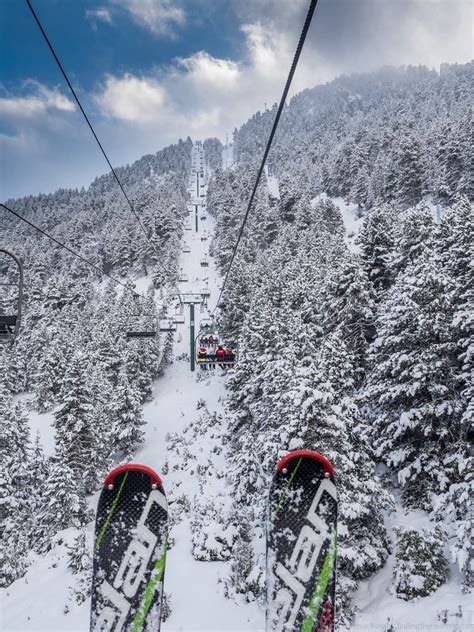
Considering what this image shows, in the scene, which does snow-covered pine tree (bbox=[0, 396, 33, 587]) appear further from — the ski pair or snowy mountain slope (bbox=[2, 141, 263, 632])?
the ski pair

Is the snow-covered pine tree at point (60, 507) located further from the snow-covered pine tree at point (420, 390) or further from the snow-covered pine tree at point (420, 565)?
the snow-covered pine tree at point (420, 565)

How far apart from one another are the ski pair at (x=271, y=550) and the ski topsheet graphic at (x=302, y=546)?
12mm

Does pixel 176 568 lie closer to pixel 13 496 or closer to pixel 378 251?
pixel 13 496

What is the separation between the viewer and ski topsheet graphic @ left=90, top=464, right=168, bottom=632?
224 inches

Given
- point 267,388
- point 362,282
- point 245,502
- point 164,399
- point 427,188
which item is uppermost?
point 427,188

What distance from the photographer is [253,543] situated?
16734 mm

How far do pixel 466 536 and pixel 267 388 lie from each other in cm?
965

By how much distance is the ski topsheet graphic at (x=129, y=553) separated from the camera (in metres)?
5.69

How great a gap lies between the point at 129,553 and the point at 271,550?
2.06 metres

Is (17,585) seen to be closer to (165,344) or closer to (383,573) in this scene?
(383,573)

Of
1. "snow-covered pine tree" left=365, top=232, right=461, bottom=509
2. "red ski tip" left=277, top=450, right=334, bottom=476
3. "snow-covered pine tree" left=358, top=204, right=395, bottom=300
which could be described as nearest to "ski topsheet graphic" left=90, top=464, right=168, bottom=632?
"red ski tip" left=277, top=450, right=334, bottom=476

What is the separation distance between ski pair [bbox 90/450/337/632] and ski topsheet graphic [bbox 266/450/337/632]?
0.5 inches

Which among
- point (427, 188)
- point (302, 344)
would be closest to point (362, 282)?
point (302, 344)

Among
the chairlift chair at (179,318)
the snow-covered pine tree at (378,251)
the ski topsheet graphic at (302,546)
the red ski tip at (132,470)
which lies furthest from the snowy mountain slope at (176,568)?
the chairlift chair at (179,318)
